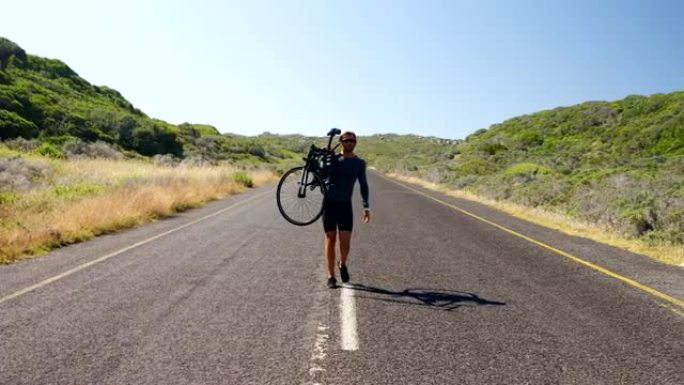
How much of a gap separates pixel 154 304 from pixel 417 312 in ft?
9.69

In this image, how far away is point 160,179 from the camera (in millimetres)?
21031

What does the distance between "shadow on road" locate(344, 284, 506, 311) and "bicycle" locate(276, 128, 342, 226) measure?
5.25ft

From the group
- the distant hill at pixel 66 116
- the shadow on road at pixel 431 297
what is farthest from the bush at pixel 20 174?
the shadow on road at pixel 431 297

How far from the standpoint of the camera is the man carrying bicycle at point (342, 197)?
272 inches

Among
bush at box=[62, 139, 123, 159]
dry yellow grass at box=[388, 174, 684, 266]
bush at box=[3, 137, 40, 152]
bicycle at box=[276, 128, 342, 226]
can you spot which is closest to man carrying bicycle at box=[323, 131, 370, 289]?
bicycle at box=[276, 128, 342, 226]

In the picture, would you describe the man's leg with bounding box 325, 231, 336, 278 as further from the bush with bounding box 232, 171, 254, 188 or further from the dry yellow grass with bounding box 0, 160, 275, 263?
the bush with bounding box 232, 171, 254, 188

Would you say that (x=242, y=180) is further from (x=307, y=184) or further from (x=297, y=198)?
(x=307, y=184)

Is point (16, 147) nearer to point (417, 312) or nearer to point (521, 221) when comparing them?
point (521, 221)

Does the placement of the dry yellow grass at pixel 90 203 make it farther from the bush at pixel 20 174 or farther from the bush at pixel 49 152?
the bush at pixel 49 152

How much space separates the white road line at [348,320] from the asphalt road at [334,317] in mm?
28

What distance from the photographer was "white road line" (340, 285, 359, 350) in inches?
181

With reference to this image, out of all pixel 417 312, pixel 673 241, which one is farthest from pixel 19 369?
pixel 673 241

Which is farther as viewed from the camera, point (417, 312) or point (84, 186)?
point (84, 186)

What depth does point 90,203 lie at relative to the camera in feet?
43.1
